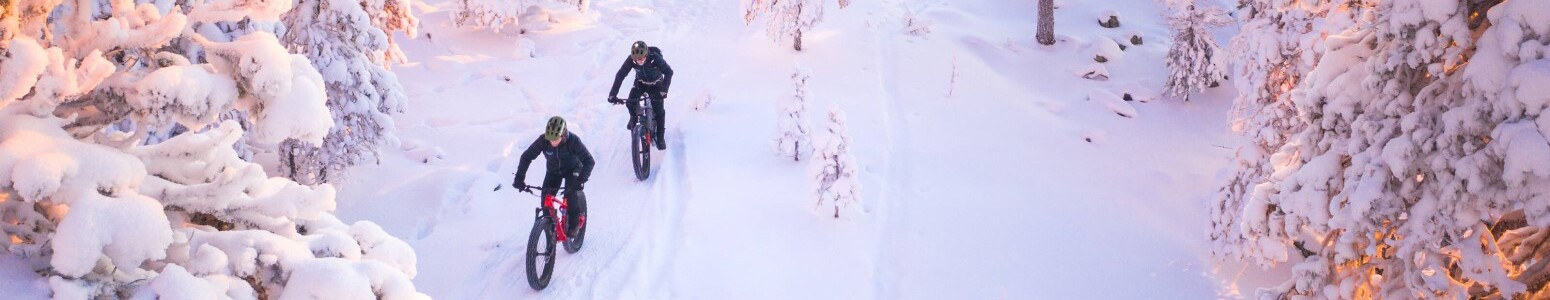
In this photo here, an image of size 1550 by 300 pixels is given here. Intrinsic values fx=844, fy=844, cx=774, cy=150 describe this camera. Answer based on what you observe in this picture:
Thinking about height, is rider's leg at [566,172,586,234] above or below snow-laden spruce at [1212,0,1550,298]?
below

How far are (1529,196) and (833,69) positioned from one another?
38.6ft

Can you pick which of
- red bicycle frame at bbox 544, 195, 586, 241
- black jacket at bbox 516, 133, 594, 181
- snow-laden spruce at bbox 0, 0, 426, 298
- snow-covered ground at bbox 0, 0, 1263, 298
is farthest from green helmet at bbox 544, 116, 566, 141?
snow-laden spruce at bbox 0, 0, 426, 298

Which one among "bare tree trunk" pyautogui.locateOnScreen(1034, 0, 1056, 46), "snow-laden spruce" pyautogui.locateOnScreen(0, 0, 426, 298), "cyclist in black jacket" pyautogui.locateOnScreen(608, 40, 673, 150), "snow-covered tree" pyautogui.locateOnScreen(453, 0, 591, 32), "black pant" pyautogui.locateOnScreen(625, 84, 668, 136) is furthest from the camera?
"bare tree trunk" pyautogui.locateOnScreen(1034, 0, 1056, 46)

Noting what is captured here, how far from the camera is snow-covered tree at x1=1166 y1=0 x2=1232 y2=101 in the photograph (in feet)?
52.4

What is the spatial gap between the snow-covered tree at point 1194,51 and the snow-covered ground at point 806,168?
2.10 feet

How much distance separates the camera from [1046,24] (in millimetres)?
19172

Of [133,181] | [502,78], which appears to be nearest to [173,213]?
[133,181]

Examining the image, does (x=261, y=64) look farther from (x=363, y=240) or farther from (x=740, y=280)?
(x=740, y=280)

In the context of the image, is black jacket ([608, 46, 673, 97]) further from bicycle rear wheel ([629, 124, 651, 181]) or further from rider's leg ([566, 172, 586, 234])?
rider's leg ([566, 172, 586, 234])

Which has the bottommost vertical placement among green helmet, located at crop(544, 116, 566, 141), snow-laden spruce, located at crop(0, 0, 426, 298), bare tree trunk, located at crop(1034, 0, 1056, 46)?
bare tree trunk, located at crop(1034, 0, 1056, 46)

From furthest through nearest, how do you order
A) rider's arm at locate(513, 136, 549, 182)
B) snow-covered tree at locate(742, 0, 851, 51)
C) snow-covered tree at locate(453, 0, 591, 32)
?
snow-covered tree at locate(742, 0, 851, 51)
snow-covered tree at locate(453, 0, 591, 32)
rider's arm at locate(513, 136, 549, 182)

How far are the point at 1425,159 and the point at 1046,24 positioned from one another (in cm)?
1332

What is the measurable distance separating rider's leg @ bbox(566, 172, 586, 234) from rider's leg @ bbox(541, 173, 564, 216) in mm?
104

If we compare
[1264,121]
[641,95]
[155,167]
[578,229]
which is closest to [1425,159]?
[1264,121]
